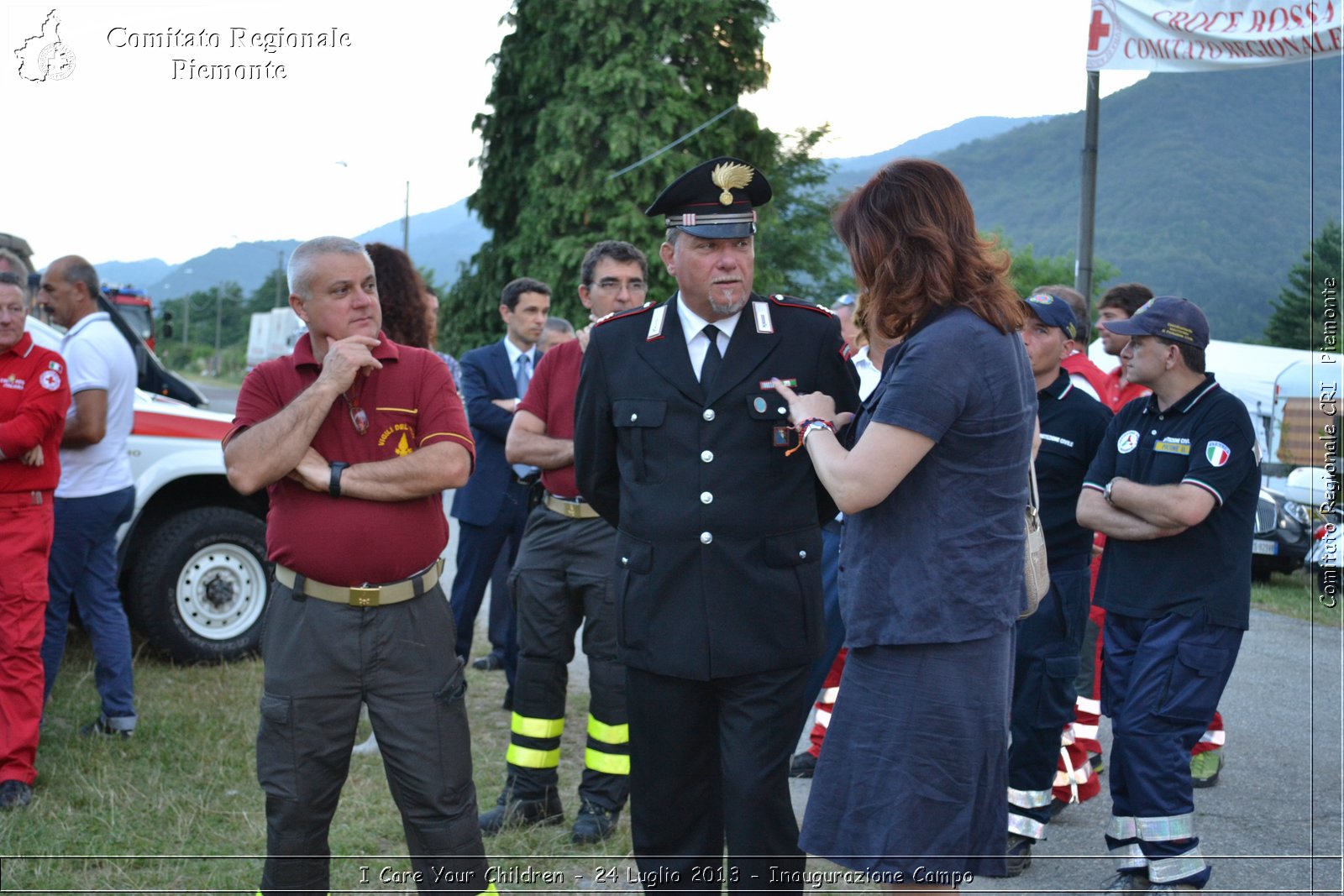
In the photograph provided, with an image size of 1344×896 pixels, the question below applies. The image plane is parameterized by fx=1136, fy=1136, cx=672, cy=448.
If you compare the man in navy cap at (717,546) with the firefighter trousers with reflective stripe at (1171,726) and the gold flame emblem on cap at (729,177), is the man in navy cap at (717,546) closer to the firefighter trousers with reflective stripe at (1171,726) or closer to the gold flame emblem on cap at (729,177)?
the gold flame emblem on cap at (729,177)

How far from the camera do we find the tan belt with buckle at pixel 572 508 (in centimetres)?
471

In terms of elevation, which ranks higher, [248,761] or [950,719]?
[950,719]

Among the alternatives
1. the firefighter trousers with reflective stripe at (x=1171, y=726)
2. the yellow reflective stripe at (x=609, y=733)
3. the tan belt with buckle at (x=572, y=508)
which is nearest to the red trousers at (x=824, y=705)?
the yellow reflective stripe at (x=609, y=733)

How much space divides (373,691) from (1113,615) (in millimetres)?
2706

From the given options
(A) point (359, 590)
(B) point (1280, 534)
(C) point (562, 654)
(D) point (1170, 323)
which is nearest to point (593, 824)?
(C) point (562, 654)

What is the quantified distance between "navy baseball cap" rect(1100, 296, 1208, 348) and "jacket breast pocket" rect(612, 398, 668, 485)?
1862 millimetres

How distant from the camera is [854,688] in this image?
282 centimetres

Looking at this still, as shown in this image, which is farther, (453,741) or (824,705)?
(824,705)

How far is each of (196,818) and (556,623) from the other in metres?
1.66

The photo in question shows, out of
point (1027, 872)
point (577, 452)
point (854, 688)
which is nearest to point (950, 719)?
point (854, 688)

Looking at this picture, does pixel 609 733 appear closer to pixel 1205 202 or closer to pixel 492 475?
pixel 492 475

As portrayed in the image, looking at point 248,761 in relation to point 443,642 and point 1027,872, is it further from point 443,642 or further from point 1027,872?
point 1027,872

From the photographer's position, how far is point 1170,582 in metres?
4.03

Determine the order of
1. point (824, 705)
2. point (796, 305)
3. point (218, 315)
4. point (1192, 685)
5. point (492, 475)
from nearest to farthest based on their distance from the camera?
point (796, 305) → point (1192, 685) → point (824, 705) → point (492, 475) → point (218, 315)
